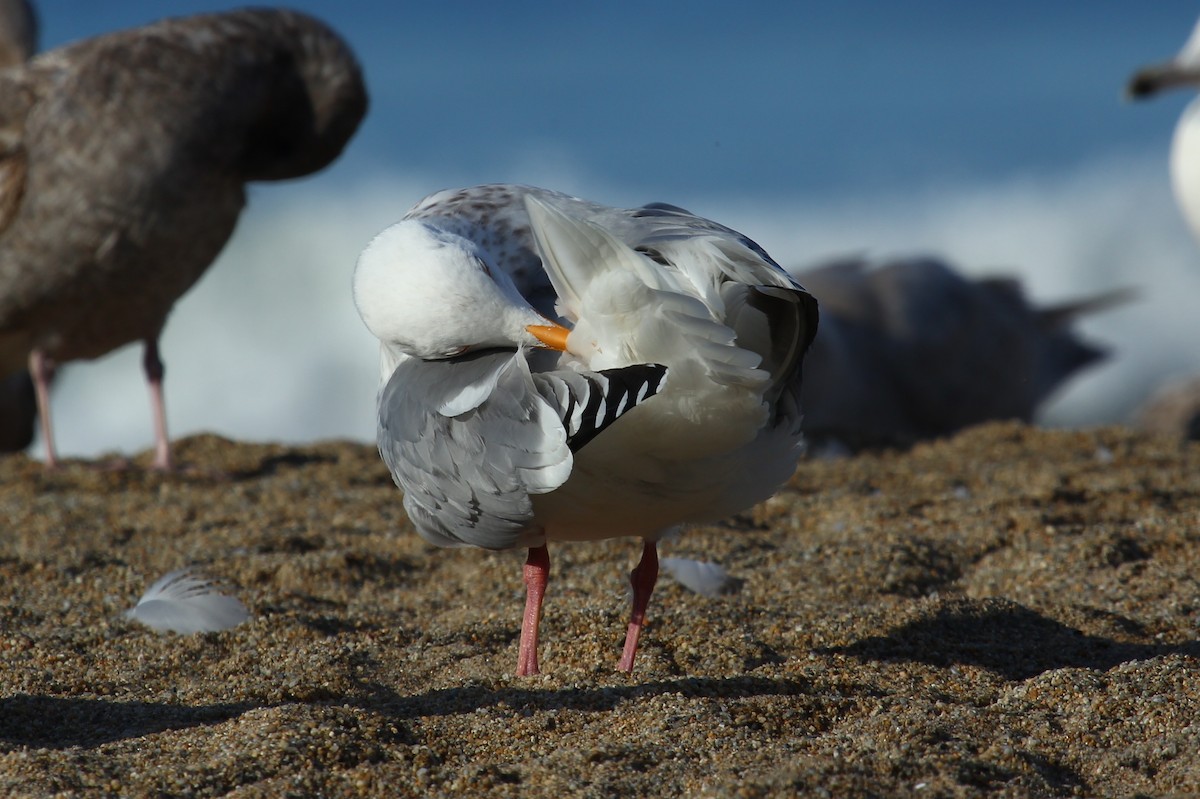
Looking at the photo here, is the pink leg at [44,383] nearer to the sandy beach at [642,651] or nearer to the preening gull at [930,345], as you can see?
the sandy beach at [642,651]

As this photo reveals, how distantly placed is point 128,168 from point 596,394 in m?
4.22

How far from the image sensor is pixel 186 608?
138 inches

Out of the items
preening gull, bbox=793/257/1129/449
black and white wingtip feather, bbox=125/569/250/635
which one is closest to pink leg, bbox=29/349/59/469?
black and white wingtip feather, bbox=125/569/250/635

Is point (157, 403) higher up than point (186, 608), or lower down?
lower down

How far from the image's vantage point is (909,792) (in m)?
2.21

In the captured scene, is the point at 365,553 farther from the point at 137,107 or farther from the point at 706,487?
the point at 137,107

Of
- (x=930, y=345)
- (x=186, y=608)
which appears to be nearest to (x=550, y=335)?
(x=186, y=608)

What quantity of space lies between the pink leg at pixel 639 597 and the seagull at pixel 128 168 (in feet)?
11.0

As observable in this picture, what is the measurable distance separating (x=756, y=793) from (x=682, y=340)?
0.80m

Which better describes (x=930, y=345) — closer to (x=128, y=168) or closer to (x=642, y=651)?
(x=128, y=168)

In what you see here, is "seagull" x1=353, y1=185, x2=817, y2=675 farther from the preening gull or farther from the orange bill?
the preening gull

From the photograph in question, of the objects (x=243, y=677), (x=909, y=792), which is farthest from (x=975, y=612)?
(x=243, y=677)

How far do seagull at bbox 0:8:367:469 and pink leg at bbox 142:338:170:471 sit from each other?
21mm

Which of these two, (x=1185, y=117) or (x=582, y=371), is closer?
(x=582, y=371)
